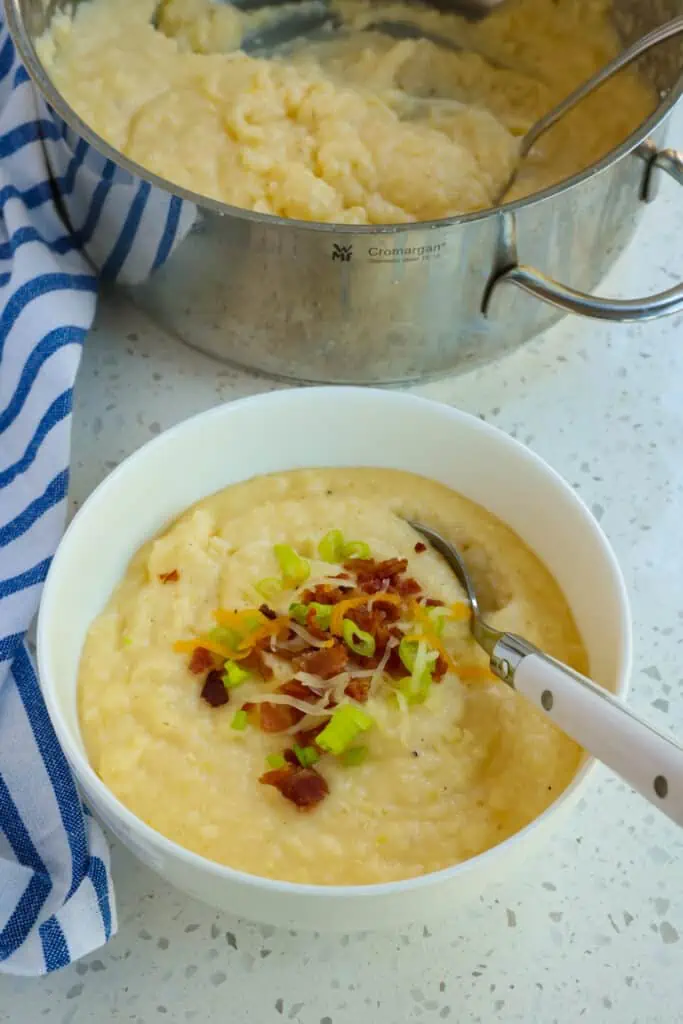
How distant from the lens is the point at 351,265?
1011 millimetres

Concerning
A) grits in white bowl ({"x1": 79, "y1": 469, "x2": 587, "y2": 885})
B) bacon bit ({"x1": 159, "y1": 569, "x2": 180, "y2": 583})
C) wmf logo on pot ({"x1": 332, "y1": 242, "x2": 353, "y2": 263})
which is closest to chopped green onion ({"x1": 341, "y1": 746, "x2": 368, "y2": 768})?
grits in white bowl ({"x1": 79, "y1": 469, "x2": 587, "y2": 885})

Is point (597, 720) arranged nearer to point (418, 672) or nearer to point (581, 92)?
point (418, 672)

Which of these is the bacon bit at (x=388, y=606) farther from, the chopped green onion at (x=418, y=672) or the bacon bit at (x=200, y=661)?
the bacon bit at (x=200, y=661)

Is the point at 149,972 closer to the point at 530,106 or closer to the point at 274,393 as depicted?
the point at 274,393

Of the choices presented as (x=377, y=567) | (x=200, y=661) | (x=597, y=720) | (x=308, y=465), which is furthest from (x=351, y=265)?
(x=597, y=720)

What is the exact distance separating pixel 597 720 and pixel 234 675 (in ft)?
0.95

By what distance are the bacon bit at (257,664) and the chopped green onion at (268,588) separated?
2.5 inches

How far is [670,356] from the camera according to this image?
126 centimetres

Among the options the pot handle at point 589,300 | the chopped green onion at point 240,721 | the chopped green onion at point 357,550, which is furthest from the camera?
the pot handle at point 589,300

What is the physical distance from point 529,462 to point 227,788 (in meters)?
0.36

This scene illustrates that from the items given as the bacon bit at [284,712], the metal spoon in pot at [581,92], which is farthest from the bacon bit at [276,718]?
the metal spoon in pot at [581,92]

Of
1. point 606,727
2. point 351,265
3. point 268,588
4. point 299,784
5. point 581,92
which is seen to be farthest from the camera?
point 581,92

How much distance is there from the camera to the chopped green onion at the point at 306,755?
0.80 m

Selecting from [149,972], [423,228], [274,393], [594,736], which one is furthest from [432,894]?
[423,228]
